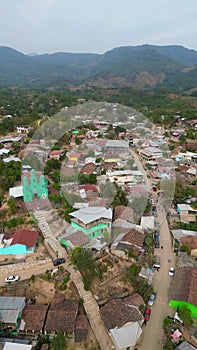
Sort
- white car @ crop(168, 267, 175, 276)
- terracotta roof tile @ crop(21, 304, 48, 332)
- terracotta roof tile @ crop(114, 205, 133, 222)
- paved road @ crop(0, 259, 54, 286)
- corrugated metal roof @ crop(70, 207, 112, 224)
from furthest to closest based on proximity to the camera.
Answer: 1. terracotta roof tile @ crop(114, 205, 133, 222)
2. corrugated metal roof @ crop(70, 207, 112, 224)
3. white car @ crop(168, 267, 175, 276)
4. paved road @ crop(0, 259, 54, 286)
5. terracotta roof tile @ crop(21, 304, 48, 332)

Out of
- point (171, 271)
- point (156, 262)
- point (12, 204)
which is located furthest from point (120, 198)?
point (12, 204)

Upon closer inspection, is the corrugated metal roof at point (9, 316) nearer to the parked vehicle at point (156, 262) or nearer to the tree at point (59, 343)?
the tree at point (59, 343)

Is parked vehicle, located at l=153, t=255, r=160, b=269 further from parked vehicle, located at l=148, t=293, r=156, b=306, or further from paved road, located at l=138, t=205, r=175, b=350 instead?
parked vehicle, located at l=148, t=293, r=156, b=306

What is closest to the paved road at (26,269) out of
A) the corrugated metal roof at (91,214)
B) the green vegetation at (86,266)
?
the green vegetation at (86,266)

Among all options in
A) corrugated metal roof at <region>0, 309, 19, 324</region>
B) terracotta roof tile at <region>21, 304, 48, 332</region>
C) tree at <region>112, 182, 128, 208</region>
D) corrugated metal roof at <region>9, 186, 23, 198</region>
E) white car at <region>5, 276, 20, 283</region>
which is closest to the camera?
corrugated metal roof at <region>0, 309, 19, 324</region>

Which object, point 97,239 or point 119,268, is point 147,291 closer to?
point 119,268

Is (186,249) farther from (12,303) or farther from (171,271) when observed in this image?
(12,303)

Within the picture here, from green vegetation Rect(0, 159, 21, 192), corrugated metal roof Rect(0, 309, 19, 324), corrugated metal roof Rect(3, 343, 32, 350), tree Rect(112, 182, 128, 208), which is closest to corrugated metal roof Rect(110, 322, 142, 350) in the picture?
corrugated metal roof Rect(3, 343, 32, 350)
